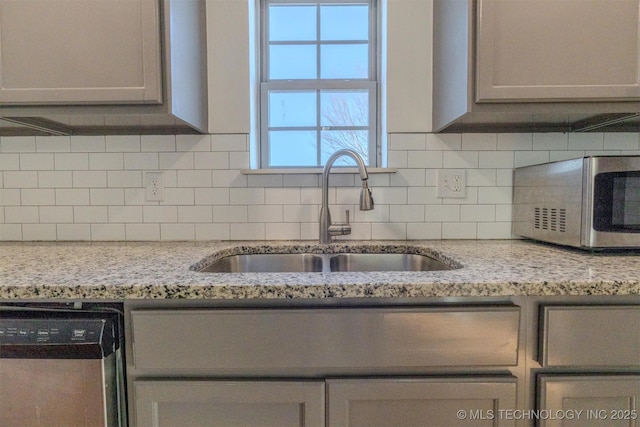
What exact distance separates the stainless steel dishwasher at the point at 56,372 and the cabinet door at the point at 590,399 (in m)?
Result: 0.98

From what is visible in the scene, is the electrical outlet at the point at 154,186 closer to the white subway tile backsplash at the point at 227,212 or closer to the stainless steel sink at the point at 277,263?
the white subway tile backsplash at the point at 227,212

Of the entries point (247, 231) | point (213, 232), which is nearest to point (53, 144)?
point (213, 232)

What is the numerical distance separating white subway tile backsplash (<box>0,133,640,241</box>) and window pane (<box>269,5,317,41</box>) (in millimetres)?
539

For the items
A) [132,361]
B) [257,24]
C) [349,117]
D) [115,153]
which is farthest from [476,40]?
[115,153]

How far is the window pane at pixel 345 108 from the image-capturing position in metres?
1.60

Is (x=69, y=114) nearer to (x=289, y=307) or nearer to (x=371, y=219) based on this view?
(x=289, y=307)

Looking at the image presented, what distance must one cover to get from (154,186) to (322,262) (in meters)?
0.75

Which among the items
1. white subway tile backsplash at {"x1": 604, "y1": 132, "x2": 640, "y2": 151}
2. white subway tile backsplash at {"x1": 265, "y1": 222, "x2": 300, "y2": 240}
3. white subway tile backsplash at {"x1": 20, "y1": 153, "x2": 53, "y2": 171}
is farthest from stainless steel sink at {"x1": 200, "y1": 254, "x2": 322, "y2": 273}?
white subway tile backsplash at {"x1": 604, "y1": 132, "x2": 640, "y2": 151}

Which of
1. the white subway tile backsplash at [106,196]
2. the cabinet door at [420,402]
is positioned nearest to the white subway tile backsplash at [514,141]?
the cabinet door at [420,402]

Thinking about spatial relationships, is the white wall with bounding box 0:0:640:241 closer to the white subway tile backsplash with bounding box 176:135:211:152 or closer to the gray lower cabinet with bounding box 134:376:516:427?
the white subway tile backsplash with bounding box 176:135:211:152

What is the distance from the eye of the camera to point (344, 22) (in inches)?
63.2

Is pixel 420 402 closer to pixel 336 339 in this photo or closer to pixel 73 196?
pixel 336 339

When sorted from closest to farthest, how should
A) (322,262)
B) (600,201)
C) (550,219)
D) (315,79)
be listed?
(600,201) → (550,219) → (322,262) → (315,79)

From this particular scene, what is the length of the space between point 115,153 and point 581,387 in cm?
168
